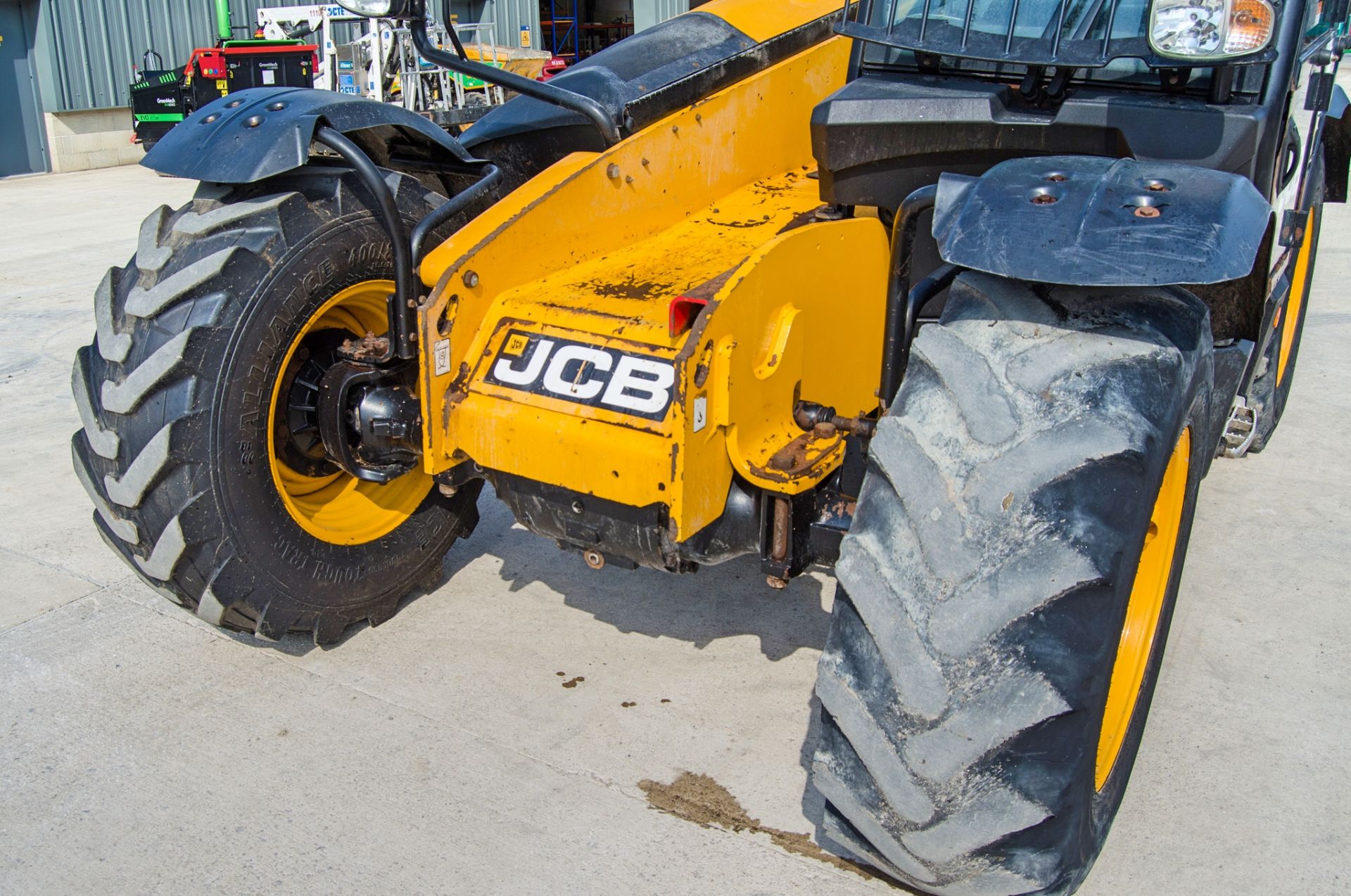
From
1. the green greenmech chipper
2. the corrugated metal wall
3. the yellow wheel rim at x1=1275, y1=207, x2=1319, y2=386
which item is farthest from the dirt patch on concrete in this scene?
the corrugated metal wall

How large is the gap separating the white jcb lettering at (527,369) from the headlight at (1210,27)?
4.76 feet

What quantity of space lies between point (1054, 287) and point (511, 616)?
2.18 metres

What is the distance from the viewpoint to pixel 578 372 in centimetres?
274

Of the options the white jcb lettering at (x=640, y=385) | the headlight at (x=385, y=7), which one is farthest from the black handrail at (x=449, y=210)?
the white jcb lettering at (x=640, y=385)

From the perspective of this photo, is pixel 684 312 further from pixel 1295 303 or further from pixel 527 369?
pixel 1295 303

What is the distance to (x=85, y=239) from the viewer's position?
406 inches

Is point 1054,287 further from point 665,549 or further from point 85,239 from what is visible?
point 85,239

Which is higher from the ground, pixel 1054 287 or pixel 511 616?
pixel 1054 287

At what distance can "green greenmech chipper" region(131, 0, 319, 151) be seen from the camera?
1655cm

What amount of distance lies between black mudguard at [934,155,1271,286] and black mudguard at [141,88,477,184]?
164 centimetres

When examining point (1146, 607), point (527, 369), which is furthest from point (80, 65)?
point (1146, 607)

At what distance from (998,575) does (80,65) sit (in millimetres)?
18450

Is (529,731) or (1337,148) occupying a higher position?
(1337,148)

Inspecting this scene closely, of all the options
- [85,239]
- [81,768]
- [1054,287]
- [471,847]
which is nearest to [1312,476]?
Result: [1054,287]
